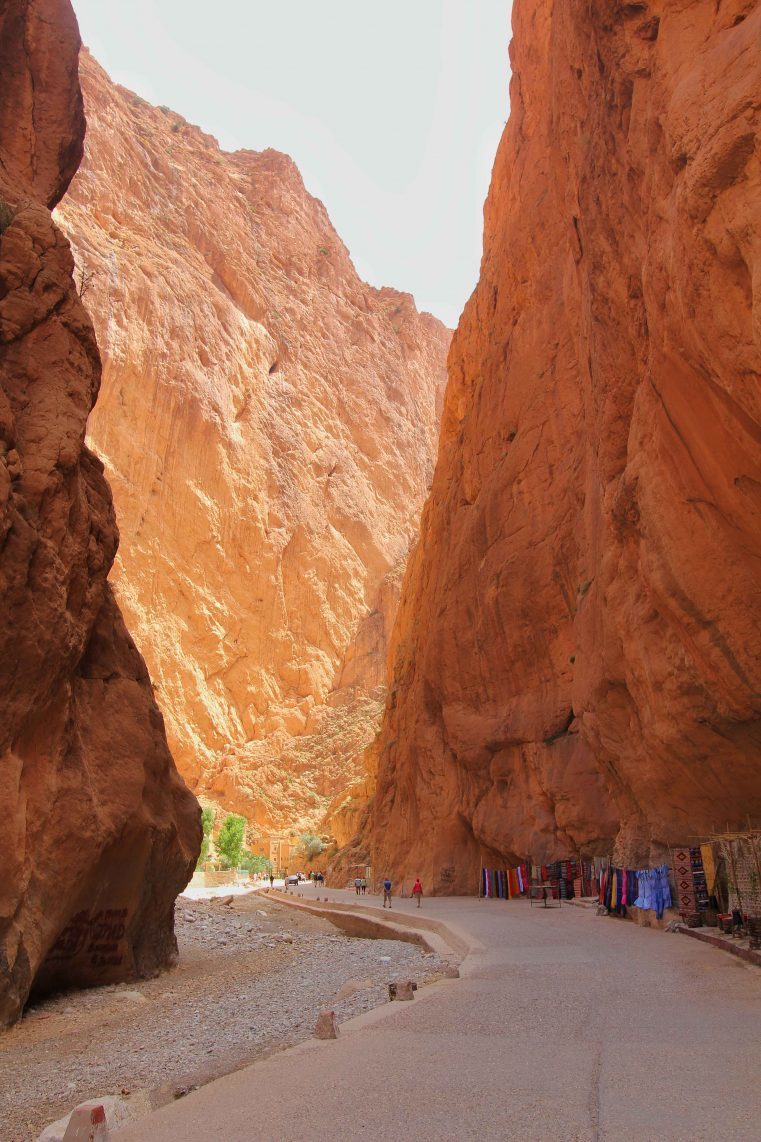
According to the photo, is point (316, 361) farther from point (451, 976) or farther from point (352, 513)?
point (451, 976)

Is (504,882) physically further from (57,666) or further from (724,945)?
(57,666)

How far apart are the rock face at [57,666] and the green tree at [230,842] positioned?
46.4 metres

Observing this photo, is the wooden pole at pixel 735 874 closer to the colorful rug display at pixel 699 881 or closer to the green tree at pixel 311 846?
the colorful rug display at pixel 699 881

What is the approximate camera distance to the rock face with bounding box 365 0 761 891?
928cm

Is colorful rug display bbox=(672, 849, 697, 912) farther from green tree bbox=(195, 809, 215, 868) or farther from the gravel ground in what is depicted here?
green tree bbox=(195, 809, 215, 868)

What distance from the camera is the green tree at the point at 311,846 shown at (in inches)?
2379

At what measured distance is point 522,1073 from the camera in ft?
16.2

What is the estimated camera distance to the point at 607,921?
55.6ft

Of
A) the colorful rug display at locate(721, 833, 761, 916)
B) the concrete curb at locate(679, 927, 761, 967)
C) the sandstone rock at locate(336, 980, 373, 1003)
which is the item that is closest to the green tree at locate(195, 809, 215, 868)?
the concrete curb at locate(679, 927, 761, 967)

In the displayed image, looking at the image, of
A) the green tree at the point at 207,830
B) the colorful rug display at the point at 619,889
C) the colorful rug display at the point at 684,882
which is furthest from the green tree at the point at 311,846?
the colorful rug display at the point at 684,882

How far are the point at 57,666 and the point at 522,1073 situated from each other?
7.69 m

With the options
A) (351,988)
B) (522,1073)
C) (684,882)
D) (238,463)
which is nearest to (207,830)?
(238,463)

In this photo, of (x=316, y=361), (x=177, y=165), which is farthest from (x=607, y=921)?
(x=177, y=165)

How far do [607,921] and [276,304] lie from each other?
83.2 metres
